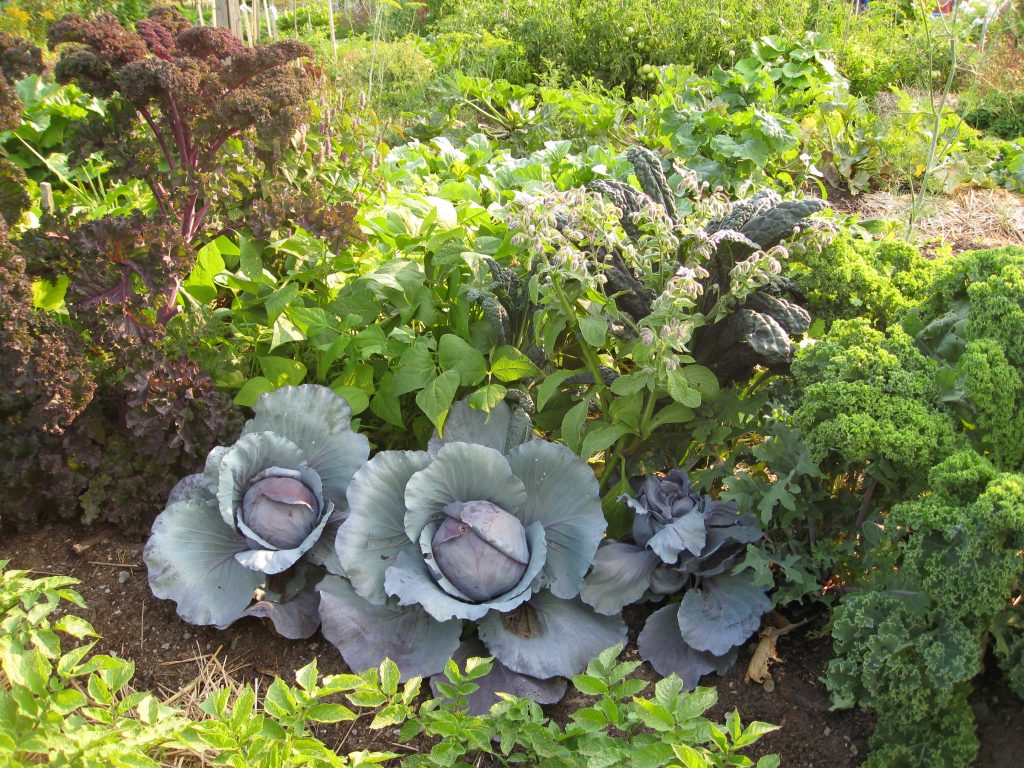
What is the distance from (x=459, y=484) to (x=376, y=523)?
239 millimetres

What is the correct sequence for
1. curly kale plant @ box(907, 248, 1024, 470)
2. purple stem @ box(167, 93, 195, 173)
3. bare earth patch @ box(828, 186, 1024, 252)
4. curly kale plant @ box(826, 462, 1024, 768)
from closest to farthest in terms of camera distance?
curly kale plant @ box(826, 462, 1024, 768), curly kale plant @ box(907, 248, 1024, 470), purple stem @ box(167, 93, 195, 173), bare earth patch @ box(828, 186, 1024, 252)

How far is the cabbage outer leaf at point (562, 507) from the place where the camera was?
230cm

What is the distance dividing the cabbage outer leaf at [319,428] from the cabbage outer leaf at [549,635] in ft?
1.95

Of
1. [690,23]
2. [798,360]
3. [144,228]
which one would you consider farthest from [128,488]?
[690,23]

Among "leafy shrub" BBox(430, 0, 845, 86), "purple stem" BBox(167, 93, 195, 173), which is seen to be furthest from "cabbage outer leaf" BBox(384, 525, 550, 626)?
"leafy shrub" BBox(430, 0, 845, 86)

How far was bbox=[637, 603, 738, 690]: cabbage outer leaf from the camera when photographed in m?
2.19

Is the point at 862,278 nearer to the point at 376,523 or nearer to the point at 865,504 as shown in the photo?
the point at 865,504

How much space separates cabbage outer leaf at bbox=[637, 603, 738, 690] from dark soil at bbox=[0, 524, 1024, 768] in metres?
0.04

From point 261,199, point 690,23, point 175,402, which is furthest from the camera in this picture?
point 690,23

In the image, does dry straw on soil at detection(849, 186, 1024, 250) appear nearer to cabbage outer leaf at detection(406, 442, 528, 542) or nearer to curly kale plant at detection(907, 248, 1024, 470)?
curly kale plant at detection(907, 248, 1024, 470)

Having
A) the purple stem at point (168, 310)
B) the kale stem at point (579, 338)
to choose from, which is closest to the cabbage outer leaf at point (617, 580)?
the kale stem at point (579, 338)

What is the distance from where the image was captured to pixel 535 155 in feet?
11.7

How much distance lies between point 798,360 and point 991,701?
87 centimetres

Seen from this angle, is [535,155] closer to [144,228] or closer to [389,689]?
[144,228]
